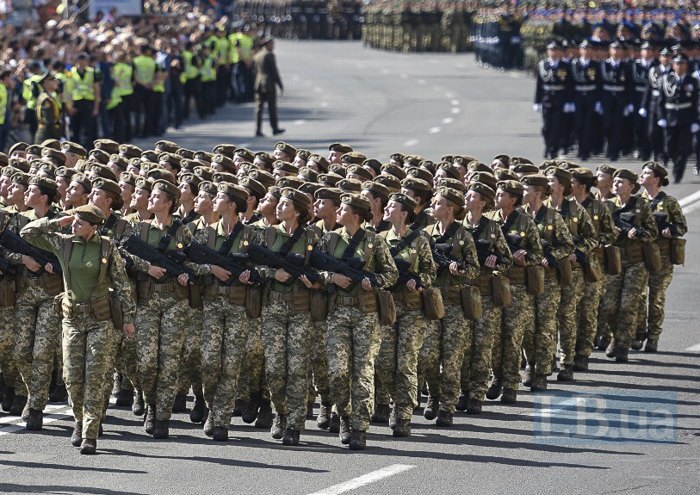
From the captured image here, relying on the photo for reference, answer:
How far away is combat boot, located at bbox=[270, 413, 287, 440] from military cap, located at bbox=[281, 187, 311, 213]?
1441 millimetres

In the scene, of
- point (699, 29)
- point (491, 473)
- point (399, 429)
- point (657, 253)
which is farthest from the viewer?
point (699, 29)

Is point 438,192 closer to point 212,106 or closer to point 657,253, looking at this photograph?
point 657,253

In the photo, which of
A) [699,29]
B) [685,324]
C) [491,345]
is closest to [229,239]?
[491,345]

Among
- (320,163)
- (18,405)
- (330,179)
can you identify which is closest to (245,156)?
(320,163)

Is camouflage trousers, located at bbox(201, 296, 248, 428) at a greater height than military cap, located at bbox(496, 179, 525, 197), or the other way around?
military cap, located at bbox(496, 179, 525, 197)

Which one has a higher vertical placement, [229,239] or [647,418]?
[229,239]

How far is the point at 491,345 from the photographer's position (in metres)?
15.0

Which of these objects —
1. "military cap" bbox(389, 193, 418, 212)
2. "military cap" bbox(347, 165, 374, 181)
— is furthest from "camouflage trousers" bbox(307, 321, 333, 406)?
"military cap" bbox(347, 165, 374, 181)

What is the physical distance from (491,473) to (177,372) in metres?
2.51

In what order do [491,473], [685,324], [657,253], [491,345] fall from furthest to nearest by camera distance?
[685,324] → [657,253] → [491,345] → [491,473]

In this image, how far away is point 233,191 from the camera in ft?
45.6

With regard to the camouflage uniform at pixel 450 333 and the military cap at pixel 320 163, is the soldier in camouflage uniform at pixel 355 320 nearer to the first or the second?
the camouflage uniform at pixel 450 333

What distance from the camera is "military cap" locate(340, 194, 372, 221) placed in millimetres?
13523

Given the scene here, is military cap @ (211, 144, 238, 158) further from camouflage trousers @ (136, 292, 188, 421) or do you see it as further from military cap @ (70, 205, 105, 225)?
military cap @ (70, 205, 105, 225)
